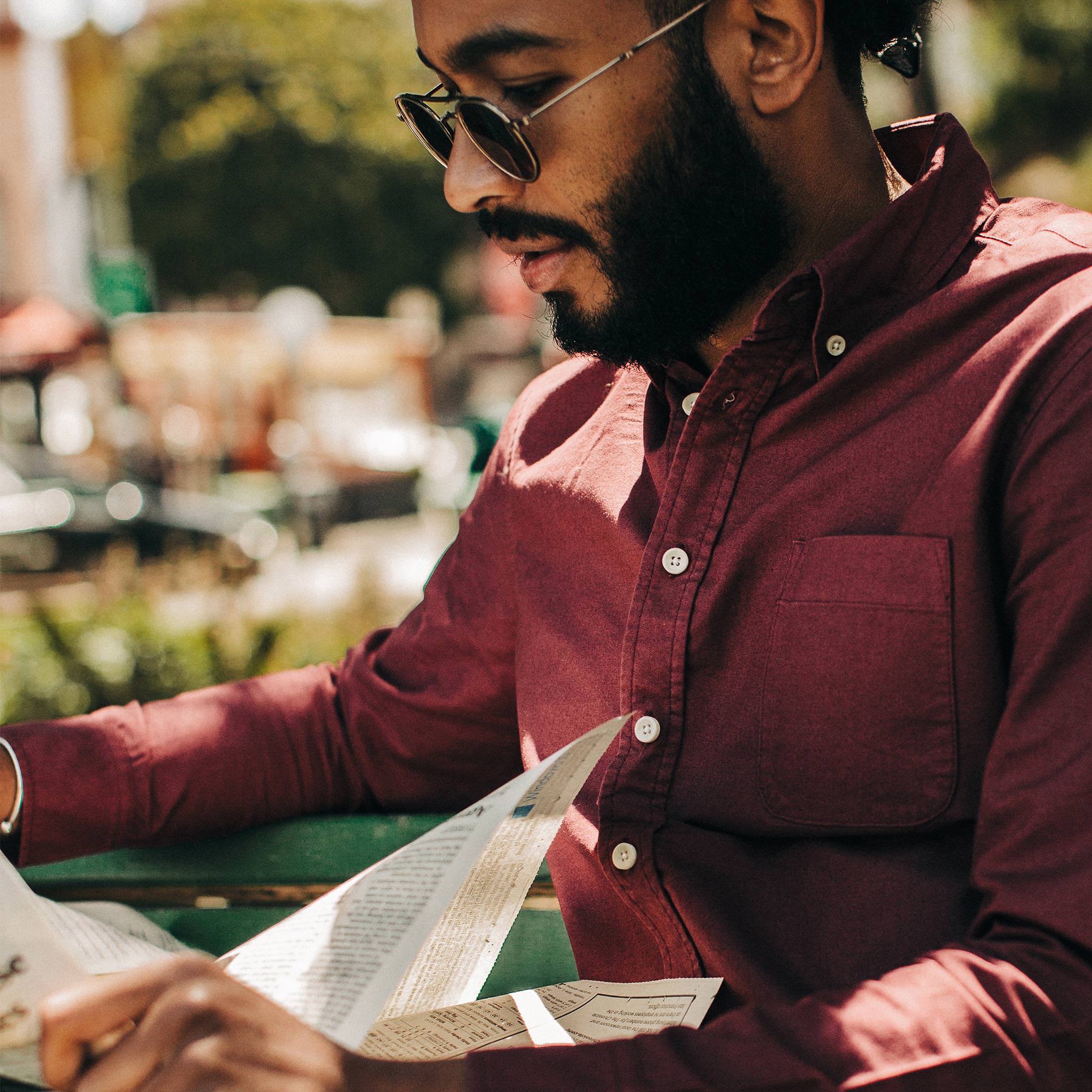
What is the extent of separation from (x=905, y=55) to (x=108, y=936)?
161 cm

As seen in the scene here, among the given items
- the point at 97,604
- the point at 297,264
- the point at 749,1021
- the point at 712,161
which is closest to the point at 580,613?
the point at 712,161

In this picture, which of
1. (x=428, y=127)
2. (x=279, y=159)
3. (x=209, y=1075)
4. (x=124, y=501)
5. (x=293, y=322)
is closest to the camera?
(x=209, y=1075)

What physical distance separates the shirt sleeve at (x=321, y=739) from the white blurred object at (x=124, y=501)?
7.78 metres

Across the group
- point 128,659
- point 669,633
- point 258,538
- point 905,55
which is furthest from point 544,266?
point 258,538

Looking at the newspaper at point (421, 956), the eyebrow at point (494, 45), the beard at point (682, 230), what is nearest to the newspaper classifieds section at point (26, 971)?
the newspaper at point (421, 956)

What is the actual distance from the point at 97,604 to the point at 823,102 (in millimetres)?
4705

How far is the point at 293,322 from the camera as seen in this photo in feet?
52.7

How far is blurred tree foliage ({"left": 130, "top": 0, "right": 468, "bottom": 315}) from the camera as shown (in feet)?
78.8

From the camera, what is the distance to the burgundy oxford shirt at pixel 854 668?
47.1 inches

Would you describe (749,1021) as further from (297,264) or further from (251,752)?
(297,264)

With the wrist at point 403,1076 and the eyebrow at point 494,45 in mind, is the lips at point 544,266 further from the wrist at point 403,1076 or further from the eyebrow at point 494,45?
the wrist at point 403,1076

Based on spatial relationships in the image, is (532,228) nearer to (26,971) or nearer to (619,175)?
(619,175)

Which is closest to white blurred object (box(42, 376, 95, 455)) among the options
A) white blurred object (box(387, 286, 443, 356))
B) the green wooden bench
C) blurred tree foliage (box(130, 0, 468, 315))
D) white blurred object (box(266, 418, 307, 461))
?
white blurred object (box(266, 418, 307, 461))

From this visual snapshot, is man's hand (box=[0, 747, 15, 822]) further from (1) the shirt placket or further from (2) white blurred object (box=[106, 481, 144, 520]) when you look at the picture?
(2) white blurred object (box=[106, 481, 144, 520])
